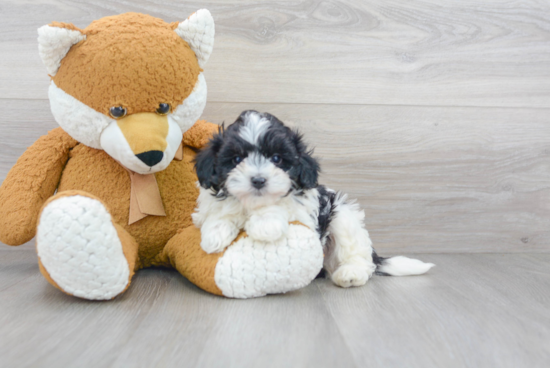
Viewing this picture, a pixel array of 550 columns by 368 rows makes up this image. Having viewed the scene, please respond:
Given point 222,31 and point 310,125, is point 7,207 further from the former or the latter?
point 310,125

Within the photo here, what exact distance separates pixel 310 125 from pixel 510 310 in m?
0.91

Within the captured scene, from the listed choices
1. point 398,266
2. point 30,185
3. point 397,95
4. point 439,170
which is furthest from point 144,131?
point 439,170

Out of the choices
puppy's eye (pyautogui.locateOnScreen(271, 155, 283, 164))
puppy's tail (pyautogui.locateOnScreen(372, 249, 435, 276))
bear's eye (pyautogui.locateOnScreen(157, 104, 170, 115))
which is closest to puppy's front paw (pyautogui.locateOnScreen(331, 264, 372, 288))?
puppy's tail (pyautogui.locateOnScreen(372, 249, 435, 276))

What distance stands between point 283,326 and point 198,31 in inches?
31.6

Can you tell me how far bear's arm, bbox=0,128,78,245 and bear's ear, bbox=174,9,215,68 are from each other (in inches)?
18.5

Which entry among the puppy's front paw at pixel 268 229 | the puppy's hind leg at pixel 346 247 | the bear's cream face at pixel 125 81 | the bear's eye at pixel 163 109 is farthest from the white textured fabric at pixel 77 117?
the puppy's hind leg at pixel 346 247

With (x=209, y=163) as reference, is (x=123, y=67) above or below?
above

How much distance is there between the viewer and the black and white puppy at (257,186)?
109 centimetres

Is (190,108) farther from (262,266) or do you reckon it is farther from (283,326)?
(283,326)

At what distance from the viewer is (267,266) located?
1.10 metres

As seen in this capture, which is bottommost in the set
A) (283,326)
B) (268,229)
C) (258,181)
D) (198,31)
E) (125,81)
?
(283,326)

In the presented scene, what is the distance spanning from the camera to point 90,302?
109 centimetres

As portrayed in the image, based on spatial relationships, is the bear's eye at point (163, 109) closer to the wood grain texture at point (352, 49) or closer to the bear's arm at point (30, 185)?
the bear's arm at point (30, 185)

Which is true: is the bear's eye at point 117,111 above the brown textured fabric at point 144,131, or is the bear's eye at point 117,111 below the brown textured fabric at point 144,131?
above
